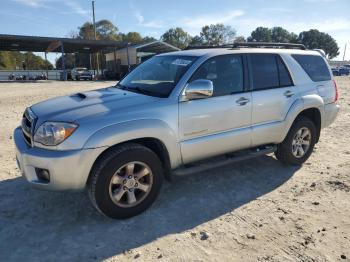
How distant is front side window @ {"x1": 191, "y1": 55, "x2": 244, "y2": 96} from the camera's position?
4.22 m

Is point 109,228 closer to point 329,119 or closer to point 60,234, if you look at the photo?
point 60,234

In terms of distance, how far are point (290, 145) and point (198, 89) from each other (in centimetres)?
215

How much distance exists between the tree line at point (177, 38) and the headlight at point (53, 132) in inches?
2377

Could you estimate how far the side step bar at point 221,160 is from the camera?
404 centimetres

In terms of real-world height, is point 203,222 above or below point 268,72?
below

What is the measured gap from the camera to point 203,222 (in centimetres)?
368

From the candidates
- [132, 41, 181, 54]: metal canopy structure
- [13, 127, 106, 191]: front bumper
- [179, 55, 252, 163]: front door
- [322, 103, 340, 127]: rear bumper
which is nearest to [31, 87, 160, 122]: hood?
[13, 127, 106, 191]: front bumper

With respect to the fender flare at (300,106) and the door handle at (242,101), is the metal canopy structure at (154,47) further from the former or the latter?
the door handle at (242,101)

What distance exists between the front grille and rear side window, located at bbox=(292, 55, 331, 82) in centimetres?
391

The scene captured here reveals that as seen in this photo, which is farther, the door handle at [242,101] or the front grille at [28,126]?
the door handle at [242,101]

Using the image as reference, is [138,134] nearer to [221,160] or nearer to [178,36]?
[221,160]

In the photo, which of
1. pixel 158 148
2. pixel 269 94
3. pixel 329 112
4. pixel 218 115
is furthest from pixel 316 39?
pixel 158 148

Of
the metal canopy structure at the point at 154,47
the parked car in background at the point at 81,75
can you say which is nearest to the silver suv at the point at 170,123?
the metal canopy structure at the point at 154,47

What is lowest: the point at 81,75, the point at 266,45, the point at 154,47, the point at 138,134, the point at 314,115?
the point at 314,115
